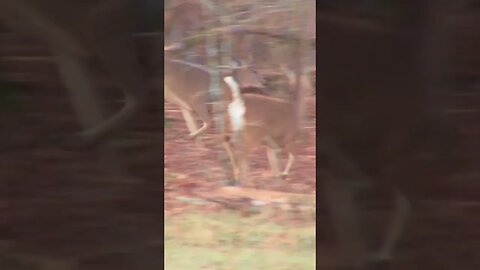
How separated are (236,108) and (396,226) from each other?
0.33m

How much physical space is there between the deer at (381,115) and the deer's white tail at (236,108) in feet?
0.44

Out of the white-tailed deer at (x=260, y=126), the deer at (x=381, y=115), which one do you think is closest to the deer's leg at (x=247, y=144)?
the white-tailed deer at (x=260, y=126)

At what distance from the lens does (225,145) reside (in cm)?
112

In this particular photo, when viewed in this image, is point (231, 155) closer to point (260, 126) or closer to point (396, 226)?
point (260, 126)

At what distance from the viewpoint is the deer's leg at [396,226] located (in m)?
1.08

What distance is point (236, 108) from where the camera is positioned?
114 centimetres

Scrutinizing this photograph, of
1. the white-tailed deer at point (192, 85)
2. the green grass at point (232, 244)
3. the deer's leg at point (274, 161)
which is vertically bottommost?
the green grass at point (232, 244)
